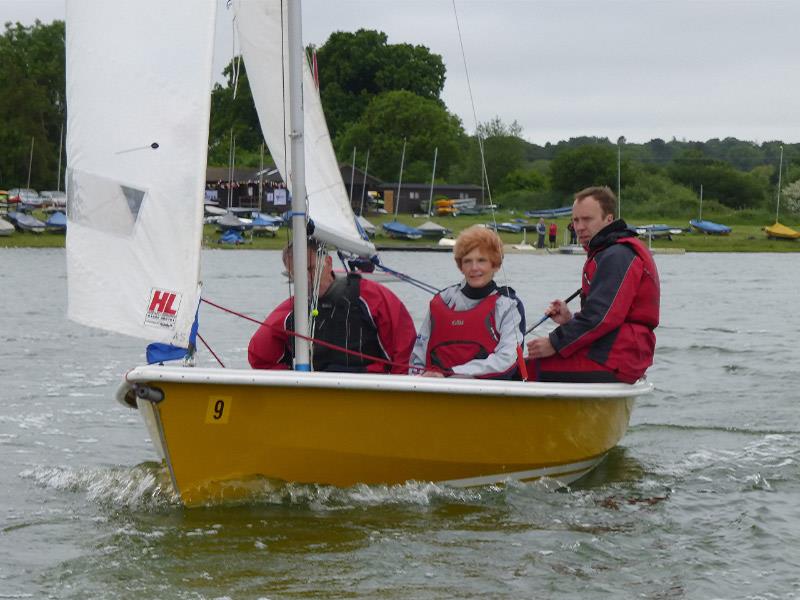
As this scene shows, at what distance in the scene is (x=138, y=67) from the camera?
18.5 ft

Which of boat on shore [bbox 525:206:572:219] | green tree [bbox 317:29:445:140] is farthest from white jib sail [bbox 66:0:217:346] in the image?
boat on shore [bbox 525:206:572:219]

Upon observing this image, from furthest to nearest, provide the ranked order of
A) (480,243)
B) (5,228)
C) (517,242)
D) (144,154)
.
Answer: (517,242)
(5,228)
(480,243)
(144,154)

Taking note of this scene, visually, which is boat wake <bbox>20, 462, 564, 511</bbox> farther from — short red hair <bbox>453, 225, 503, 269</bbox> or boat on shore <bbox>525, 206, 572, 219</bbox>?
boat on shore <bbox>525, 206, 572, 219</bbox>

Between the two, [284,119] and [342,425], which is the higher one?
[284,119]

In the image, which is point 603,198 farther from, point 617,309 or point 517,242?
point 517,242

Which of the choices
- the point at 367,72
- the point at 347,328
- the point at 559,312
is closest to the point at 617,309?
the point at 559,312

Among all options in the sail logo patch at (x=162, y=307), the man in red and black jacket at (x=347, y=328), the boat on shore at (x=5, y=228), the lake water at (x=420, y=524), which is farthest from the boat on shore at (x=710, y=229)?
the sail logo patch at (x=162, y=307)

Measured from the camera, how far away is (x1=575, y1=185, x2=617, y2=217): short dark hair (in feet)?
23.4

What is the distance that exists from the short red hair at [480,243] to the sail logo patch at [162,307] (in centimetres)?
158

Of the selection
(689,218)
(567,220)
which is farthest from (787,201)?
(567,220)

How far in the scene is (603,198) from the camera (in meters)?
7.17

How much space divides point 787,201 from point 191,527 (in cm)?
6686

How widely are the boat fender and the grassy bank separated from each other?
136 ft

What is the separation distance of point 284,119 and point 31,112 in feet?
229
